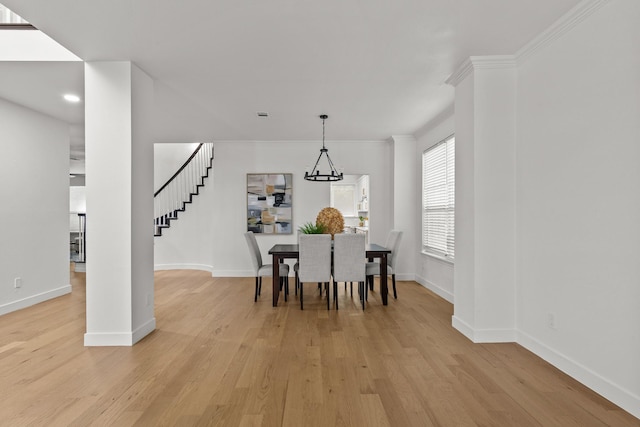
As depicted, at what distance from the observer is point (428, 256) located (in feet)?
19.0

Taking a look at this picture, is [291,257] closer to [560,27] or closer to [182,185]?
[560,27]

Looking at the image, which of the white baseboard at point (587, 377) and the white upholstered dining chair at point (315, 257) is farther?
the white upholstered dining chair at point (315, 257)

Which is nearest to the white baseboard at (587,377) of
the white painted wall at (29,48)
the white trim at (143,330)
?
the white trim at (143,330)

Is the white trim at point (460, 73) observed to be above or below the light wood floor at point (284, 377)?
above

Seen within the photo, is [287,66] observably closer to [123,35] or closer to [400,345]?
[123,35]

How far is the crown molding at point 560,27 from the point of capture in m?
2.35

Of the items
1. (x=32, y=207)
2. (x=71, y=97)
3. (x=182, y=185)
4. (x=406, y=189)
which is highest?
(x=71, y=97)

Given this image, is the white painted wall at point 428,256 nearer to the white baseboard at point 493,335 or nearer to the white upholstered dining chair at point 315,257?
the white baseboard at point 493,335

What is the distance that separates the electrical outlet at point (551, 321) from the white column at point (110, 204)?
3605mm

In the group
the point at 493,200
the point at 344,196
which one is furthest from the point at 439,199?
the point at 344,196

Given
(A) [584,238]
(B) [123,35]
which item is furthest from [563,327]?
(B) [123,35]

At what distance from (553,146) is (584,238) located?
0.77 metres

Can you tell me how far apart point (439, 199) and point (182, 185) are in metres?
5.81

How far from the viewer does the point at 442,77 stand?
12.1ft
